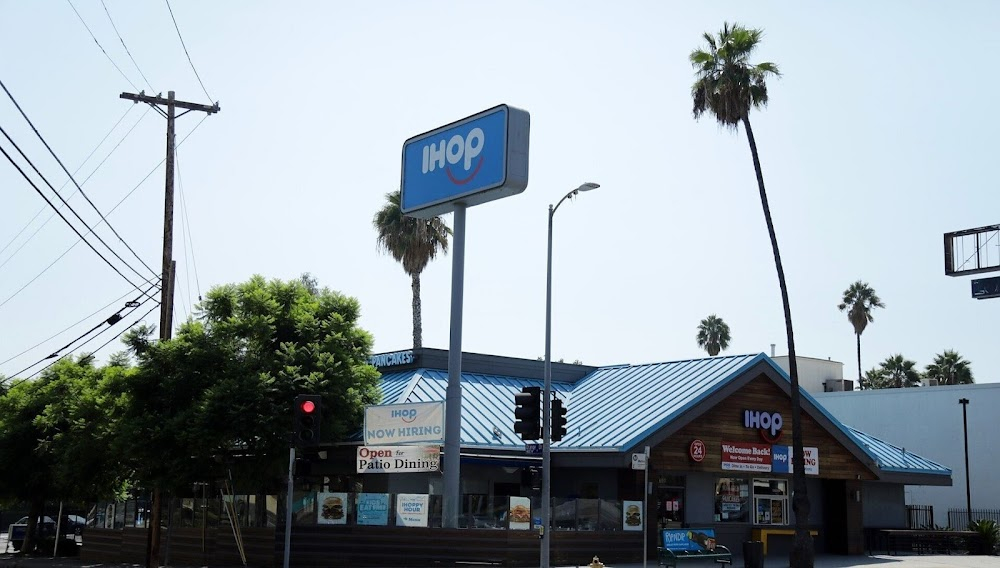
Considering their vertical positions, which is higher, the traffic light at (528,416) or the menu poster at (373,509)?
the traffic light at (528,416)

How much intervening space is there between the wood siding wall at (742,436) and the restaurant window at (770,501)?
143 cm

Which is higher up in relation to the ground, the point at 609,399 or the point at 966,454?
the point at 609,399

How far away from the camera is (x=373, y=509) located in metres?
28.6

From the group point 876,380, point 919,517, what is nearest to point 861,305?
point 876,380

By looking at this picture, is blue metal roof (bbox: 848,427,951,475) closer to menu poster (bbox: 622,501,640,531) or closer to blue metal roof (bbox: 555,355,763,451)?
blue metal roof (bbox: 555,355,763,451)

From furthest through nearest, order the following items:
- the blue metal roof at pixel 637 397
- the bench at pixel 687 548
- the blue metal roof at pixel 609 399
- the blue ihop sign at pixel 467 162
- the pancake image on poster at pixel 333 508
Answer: the blue metal roof at pixel 609 399, the blue metal roof at pixel 637 397, the pancake image on poster at pixel 333 508, the bench at pixel 687 548, the blue ihop sign at pixel 467 162

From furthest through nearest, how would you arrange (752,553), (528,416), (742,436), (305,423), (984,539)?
(984,539)
(742,436)
(752,553)
(528,416)
(305,423)

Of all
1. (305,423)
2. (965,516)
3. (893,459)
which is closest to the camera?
(305,423)

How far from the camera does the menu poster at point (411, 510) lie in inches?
1117

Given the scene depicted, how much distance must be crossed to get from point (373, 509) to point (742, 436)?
12482 millimetres

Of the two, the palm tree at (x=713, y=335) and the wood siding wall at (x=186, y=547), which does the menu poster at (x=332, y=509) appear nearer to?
the wood siding wall at (x=186, y=547)

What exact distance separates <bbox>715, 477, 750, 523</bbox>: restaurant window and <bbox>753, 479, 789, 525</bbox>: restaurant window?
0.37 m

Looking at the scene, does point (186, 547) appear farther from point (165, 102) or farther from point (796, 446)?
point (796, 446)

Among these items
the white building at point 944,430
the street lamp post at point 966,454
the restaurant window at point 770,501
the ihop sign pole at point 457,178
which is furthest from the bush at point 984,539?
the ihop sign pole at point 457,178
